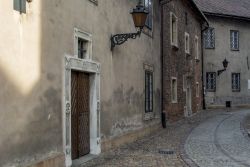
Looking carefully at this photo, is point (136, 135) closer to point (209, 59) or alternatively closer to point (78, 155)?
point (78, 155)

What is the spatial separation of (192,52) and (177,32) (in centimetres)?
480

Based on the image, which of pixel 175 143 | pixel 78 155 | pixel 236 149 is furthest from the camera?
pixel 175 143

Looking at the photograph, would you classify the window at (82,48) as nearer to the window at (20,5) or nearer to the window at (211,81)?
the window at (20,5)

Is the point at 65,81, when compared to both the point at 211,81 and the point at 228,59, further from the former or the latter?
the point at 228,59

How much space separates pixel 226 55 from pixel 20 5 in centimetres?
2552

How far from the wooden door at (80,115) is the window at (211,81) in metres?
21.0

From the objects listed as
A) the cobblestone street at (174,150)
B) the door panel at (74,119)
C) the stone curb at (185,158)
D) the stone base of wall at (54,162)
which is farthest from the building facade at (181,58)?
the stone base of wall at (54,162)

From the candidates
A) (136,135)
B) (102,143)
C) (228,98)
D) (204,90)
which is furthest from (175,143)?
(228,98)

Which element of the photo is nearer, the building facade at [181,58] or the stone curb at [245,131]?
the stone curb at [245,131]

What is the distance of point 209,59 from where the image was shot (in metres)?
30.2

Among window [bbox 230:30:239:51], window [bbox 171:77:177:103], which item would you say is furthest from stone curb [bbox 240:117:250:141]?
window [bbox 230:30:239:51]

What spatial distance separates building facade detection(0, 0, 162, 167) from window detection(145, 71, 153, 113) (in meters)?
0.89

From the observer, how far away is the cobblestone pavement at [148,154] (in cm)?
917

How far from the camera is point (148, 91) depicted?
49.2 ft
